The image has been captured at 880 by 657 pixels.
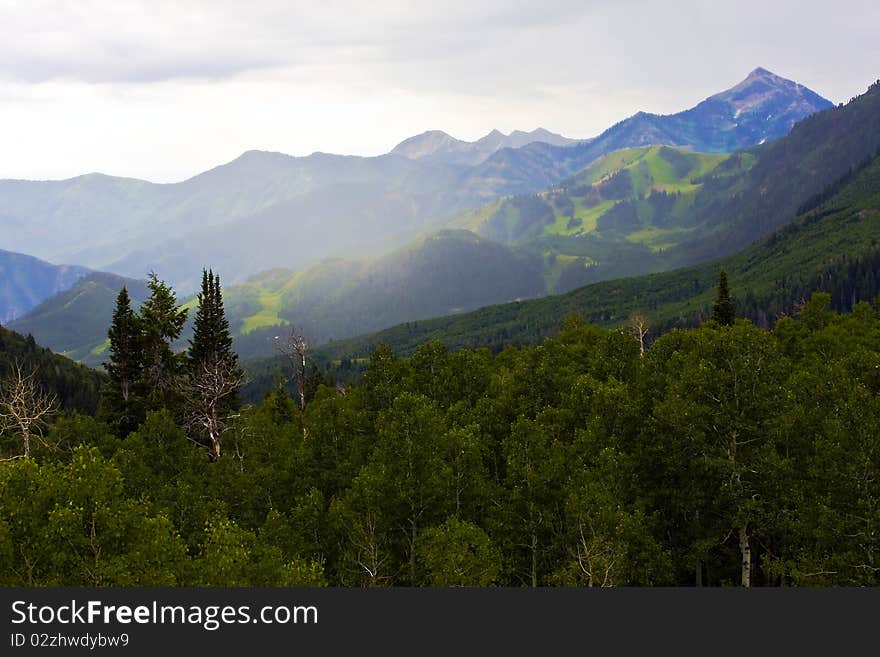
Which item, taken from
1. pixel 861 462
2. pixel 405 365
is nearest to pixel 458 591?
pixel 861 462

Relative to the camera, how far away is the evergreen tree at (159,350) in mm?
81562

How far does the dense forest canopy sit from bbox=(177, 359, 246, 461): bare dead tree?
4.13m

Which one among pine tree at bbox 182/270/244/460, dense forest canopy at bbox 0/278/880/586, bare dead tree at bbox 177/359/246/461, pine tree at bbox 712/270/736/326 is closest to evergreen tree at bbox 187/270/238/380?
pine tree at bbox 182/270/244/460

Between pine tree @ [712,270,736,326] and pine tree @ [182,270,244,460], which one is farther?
pine tree @ [712,270,736,326]

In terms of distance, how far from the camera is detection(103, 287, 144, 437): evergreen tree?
264 feet

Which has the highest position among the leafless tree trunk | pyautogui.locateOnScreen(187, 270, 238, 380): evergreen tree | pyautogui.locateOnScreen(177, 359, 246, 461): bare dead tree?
pyautogui.locateOnScreen(187, 270, 238, 380): evergreen tree

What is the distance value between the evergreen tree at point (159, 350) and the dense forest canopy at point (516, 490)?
12.4m

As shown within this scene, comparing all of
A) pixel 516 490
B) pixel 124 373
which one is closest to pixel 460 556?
pixel 516 490

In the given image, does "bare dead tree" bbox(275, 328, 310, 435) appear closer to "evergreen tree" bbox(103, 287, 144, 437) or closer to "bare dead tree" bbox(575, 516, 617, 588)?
"evergreen tree" bbox(103, 287, 144, 437)

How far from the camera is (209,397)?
7662 cm

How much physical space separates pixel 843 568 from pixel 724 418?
12.6m

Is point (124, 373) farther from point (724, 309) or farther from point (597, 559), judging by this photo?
point (724, 309)

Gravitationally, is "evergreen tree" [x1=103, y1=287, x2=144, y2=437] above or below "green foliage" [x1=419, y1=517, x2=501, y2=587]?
above

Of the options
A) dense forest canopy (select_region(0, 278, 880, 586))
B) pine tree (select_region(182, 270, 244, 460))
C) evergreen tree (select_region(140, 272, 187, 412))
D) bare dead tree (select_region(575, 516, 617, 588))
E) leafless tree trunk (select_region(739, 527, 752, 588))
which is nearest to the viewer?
dense forest canopy (select_region(0, 278, 880, 586))
